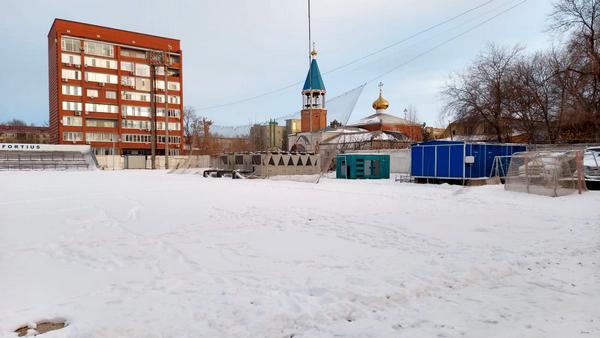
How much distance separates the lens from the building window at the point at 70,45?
69925 millimetres

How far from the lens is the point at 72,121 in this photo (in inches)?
2773

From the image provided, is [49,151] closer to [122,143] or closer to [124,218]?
[122,143]

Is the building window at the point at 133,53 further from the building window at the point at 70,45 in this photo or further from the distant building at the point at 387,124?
the distant building at the point at 387,124

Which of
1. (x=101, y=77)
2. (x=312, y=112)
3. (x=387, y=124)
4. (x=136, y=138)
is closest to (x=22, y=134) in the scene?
(x=101, y=77)

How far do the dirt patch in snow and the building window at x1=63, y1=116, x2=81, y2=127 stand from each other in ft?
253

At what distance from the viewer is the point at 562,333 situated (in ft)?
11.7

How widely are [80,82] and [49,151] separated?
698 inches

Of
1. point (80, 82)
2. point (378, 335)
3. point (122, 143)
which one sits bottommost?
point (378, 335)

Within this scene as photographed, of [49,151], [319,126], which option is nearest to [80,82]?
[49,151]

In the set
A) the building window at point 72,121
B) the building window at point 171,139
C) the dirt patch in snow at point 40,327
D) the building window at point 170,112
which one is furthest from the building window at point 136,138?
the dirt patch in snow at point 40,327

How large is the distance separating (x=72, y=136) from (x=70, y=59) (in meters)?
13.7

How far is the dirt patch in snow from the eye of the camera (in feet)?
11.9

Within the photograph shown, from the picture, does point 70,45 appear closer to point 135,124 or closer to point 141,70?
point 141,70

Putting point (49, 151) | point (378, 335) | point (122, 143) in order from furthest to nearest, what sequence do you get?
point (122, 143), point (49, 151), point (378, 335)
